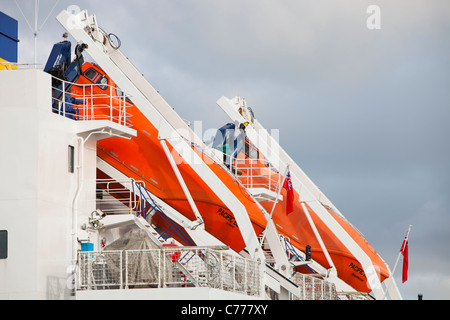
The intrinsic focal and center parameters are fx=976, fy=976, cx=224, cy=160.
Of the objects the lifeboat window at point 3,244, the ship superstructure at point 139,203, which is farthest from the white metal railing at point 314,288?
the lifeboat window at point 3,244

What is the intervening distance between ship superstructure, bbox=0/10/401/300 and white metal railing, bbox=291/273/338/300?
5 cm

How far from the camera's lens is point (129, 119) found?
28.7 m

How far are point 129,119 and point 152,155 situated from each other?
1.44 metres

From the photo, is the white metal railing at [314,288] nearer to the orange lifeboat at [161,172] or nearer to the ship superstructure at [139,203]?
the ship superstructure at [139,203]

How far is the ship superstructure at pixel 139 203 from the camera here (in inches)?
885

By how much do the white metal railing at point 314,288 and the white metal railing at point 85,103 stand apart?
7.10 metres

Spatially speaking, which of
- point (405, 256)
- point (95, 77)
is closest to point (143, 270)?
point (95, 77)

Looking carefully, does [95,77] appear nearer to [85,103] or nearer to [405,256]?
[85,103]

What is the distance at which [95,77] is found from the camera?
29.3 metres

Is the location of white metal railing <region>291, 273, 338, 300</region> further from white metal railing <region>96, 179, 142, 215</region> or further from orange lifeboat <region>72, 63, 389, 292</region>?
white metal railing <region>96, 179, 142, 215</region>

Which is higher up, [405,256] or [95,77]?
[95,77]

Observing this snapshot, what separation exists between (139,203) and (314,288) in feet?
23.1

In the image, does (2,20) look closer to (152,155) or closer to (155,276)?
(152,155)
